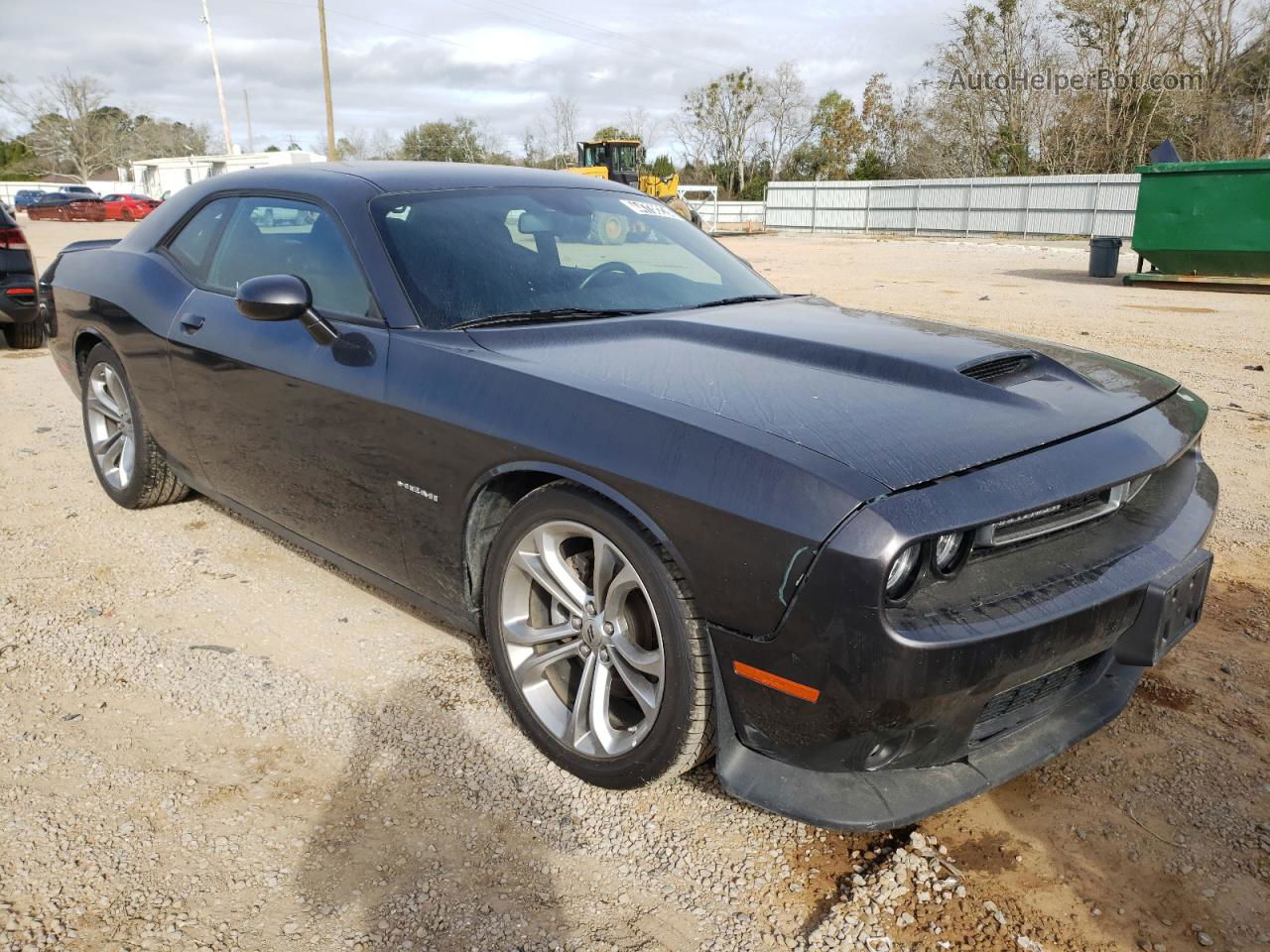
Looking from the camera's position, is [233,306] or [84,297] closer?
[233,306]

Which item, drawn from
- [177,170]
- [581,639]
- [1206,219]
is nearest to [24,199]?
[177,170]

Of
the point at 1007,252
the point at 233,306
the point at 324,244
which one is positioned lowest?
the point at 1007,252

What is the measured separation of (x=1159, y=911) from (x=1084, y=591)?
2.30 ft

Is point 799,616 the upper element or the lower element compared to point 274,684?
upper

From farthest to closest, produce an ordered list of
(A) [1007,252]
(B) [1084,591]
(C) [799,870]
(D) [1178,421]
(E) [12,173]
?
(E) [12,173] < (A) [1007,252] < (D) [1178,421] < (C) [799,870] < (B) [1084,591]

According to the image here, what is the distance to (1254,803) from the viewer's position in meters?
2.40

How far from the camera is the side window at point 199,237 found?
12.6 feet

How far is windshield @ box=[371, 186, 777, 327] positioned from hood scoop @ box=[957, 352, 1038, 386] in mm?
1090

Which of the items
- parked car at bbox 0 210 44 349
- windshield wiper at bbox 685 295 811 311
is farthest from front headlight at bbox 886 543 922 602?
parked car at bbox 0 210 44 349

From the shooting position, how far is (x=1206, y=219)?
47.1 ft

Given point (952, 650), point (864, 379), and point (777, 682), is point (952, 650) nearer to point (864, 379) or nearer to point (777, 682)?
point (777, 682)

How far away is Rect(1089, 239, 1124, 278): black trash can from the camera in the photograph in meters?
17.0

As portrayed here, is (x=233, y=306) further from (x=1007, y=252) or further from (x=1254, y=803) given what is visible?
(x=1007, y=252)

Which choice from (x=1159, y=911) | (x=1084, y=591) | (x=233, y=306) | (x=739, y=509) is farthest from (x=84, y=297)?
(x=1159, y=911)
